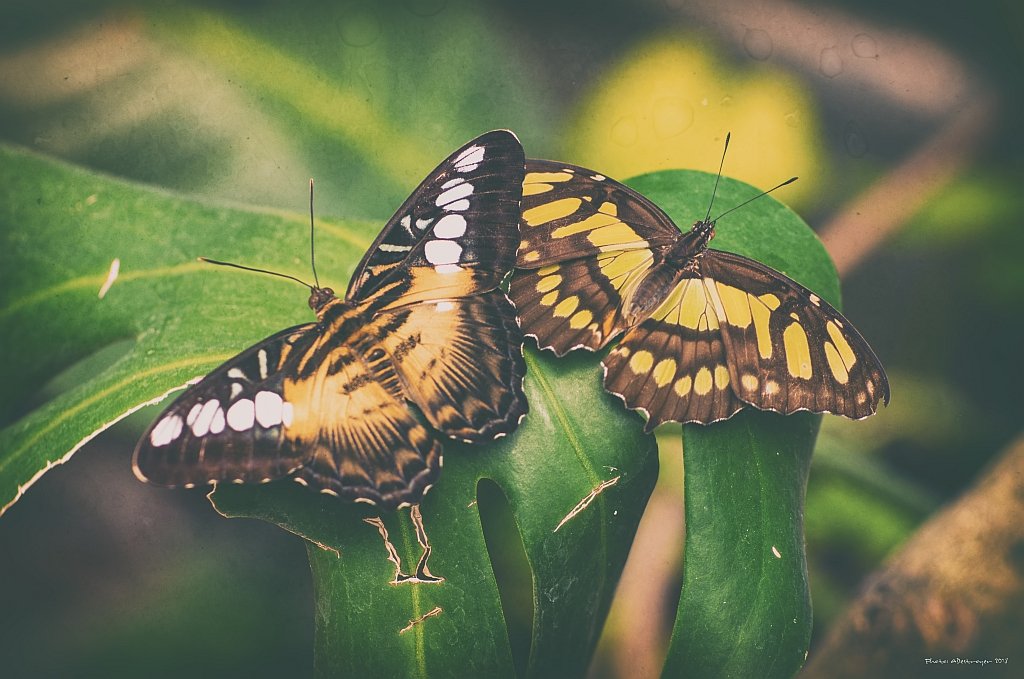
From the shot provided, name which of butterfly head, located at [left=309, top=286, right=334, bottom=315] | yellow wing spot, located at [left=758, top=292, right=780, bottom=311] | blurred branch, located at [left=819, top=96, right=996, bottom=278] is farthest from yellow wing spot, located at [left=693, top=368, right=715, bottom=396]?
blurred branch, located at [left=819, top=96, right=996, bottom=278]

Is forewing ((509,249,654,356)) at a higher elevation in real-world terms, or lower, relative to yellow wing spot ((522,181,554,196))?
lower

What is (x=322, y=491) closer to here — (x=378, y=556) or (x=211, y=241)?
(x=378, y=556)

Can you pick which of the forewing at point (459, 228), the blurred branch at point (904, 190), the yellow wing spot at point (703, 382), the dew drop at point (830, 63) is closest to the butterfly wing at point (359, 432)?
the forewing at point (459, 228)

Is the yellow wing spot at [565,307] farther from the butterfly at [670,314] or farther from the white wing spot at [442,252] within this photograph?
the white wing spot at [442,252]

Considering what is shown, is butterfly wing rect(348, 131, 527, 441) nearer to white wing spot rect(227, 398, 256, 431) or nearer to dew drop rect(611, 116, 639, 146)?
white wing spot rect(227, 398, 256, 431)

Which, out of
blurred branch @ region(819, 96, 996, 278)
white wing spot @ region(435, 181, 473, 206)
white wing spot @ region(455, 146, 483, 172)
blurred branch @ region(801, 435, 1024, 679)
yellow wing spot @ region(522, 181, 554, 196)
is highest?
blurred branch @ region(819, 96, 996, 278)

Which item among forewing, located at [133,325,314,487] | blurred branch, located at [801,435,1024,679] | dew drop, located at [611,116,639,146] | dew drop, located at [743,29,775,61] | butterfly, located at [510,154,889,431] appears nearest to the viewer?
forewing, located at [133,325,314,487]

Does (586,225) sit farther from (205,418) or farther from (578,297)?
(205,418)
